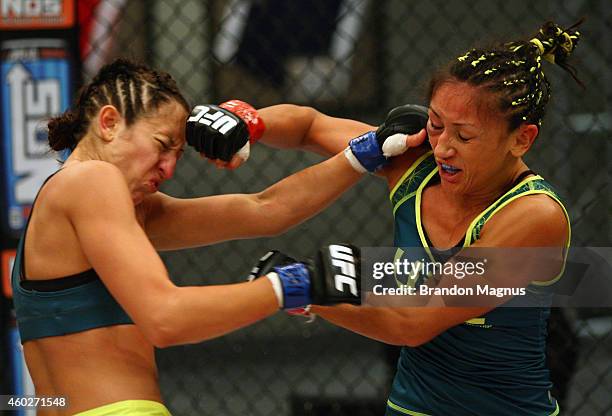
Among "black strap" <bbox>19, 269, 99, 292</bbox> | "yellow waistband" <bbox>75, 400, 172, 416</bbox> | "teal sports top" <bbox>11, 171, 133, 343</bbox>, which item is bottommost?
"yellow waistband" <bbox>75, 400, 172, 416</bbox>

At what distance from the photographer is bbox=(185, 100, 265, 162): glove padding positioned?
1.96 meters

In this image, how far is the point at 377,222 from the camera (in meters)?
4.54

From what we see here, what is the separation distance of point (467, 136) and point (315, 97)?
7.70 feet

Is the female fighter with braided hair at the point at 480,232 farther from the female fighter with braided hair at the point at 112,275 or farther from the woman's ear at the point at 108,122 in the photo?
the woman's ear at the point at 108,122

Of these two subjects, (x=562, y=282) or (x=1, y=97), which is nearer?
(x=562, y=282)

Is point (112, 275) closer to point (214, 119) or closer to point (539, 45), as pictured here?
point (214, 119)

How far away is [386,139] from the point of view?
6.89 ft

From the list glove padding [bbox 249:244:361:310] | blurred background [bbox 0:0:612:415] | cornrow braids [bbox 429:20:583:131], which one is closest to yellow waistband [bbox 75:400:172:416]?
glove padding [bbox 249:244:361:310]

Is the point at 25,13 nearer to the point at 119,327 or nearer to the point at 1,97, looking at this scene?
the point at 1,97

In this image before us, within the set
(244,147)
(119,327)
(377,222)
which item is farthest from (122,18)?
(119,327)

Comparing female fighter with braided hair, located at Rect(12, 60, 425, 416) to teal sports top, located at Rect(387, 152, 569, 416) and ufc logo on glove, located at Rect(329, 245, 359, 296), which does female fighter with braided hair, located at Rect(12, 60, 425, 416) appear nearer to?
ufc logo on glove, located at Rect(329, 245, 359, 296)

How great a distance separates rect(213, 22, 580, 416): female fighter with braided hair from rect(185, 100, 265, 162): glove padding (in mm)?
271

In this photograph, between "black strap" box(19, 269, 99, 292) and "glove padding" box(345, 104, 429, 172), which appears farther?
"glove padding" box(345, 104, 429, 172)

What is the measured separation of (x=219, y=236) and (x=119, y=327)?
443mm
